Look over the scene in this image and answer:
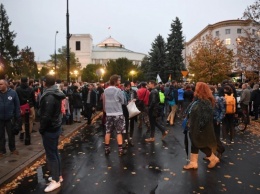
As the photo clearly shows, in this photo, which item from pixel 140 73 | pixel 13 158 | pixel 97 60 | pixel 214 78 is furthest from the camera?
pixel 97 60

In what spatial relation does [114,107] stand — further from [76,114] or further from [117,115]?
[76,114]

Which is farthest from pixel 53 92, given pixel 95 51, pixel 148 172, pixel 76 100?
pixel 95 51

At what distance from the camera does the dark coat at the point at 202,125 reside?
6.41 meters

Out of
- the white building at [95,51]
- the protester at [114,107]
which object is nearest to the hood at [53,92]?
the protester at [114,107]

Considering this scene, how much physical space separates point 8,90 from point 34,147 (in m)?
1.96

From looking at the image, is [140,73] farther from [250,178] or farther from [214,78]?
[250,178]

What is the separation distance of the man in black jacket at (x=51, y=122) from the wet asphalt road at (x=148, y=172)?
13.6 inches

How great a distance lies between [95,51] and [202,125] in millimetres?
138263

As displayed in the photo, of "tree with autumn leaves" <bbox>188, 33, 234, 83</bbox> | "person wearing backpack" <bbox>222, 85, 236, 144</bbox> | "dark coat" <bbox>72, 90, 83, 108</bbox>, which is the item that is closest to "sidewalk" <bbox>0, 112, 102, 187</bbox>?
"dark coat" <bbox>72, 90, 83, 108</bbox>

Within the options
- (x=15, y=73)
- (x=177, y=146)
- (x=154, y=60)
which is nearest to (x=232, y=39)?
(x=154, y=60)

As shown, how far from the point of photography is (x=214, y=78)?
3566 cm

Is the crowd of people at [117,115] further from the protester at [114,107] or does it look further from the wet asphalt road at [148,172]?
the wet asphalt road at [148,172]

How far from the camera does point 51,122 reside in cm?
530

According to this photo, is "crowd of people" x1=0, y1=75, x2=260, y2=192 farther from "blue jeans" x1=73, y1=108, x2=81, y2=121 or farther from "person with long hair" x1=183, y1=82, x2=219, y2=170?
"blue jeans" x1=73, y1=108, x2=81, y2=121
